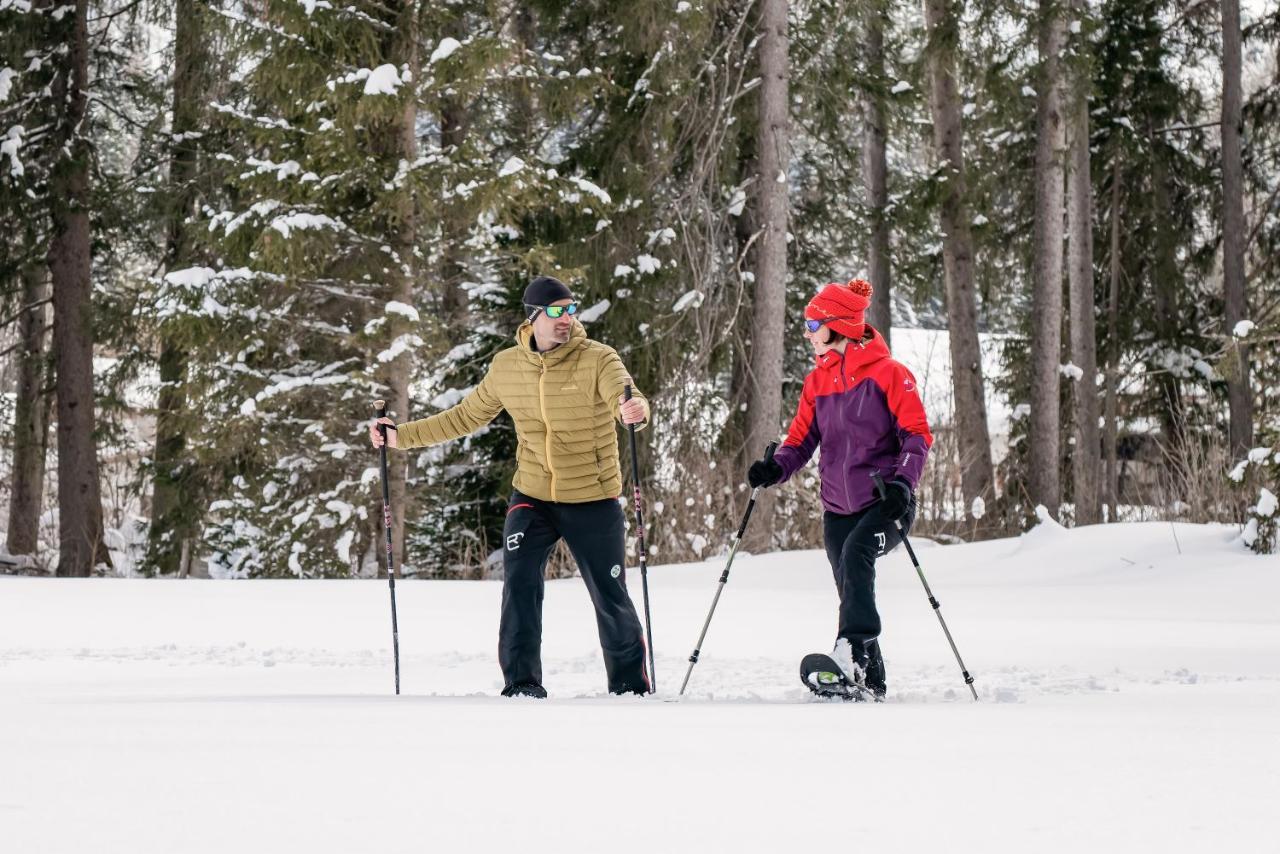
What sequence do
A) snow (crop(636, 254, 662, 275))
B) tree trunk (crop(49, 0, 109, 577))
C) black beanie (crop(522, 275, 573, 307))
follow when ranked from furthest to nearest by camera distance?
tree trunk (crop(49, 0, 109, 577)) → snow (crop(636, 254, 662, 275)) → black beanie (crop(522, 275, 573, 307))

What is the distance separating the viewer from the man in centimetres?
574

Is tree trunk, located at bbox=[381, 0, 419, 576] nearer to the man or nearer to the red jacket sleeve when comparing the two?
the man

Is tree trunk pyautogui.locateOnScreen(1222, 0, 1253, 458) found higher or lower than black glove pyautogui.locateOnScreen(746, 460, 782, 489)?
higher

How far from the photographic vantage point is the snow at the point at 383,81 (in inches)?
494

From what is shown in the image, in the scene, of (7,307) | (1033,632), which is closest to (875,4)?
(1033,632)

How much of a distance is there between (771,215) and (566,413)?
8873 mm

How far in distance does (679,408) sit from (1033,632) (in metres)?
7.47

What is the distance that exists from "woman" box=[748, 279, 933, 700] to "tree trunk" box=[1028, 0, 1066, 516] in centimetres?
1134

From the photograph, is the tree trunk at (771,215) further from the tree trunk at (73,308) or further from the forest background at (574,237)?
the tree trunk at (73,308)

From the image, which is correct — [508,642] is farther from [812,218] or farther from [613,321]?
[812,218]

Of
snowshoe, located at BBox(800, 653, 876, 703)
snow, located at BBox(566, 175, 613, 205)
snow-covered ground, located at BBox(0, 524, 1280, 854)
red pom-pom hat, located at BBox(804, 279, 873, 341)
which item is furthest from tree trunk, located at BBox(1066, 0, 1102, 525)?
snowshoe, located at BBox(800, 653, 876, 703)

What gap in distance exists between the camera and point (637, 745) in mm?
3605

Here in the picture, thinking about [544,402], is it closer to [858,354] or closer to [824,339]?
[824,339]

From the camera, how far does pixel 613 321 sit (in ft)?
51.4
